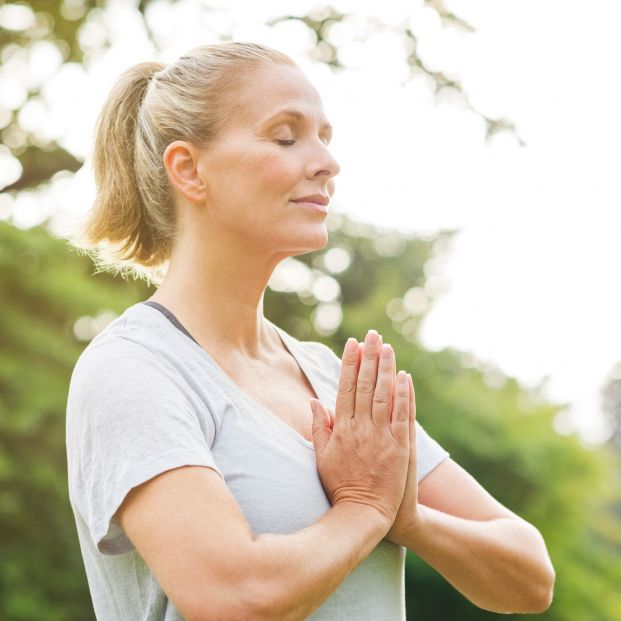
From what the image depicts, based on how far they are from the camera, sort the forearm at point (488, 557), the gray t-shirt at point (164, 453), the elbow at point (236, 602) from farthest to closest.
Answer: the forearm at point (488, 557)
the gray t-shirt at point (164, 453)
the elbow at point (236, 602)

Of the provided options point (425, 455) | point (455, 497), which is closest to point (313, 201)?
point (425, 455)

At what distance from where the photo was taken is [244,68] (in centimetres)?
203

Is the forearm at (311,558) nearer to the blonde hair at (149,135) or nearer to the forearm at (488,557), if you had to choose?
the forearm at (488,557)

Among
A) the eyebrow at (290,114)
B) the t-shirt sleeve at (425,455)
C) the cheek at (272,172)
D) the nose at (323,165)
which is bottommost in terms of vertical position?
the t-shirt sleeve at (425,455)

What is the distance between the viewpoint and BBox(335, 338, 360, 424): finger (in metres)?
1.81

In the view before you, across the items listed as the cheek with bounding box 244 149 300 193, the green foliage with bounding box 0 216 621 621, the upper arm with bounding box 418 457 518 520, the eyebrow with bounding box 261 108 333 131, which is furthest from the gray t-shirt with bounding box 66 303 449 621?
the green foliage with bounding box 0 216 621 621

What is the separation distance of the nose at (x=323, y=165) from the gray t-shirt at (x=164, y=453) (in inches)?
17.4

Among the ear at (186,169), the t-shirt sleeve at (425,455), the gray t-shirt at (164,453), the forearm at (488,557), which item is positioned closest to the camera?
the gray t-shirt at (164,453)

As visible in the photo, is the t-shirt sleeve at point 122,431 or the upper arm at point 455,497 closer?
the t-shirt sleeve at point 122,431

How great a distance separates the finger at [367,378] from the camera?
5.88 feet

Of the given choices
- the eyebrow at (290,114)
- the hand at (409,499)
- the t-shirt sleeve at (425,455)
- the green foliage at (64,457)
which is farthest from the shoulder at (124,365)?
the green foliage at (64,457)

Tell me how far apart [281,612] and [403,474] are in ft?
1.35

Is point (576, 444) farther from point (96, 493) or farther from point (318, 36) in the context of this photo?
point (96, 493)

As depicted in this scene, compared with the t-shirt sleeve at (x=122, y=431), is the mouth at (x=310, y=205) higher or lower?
higher
